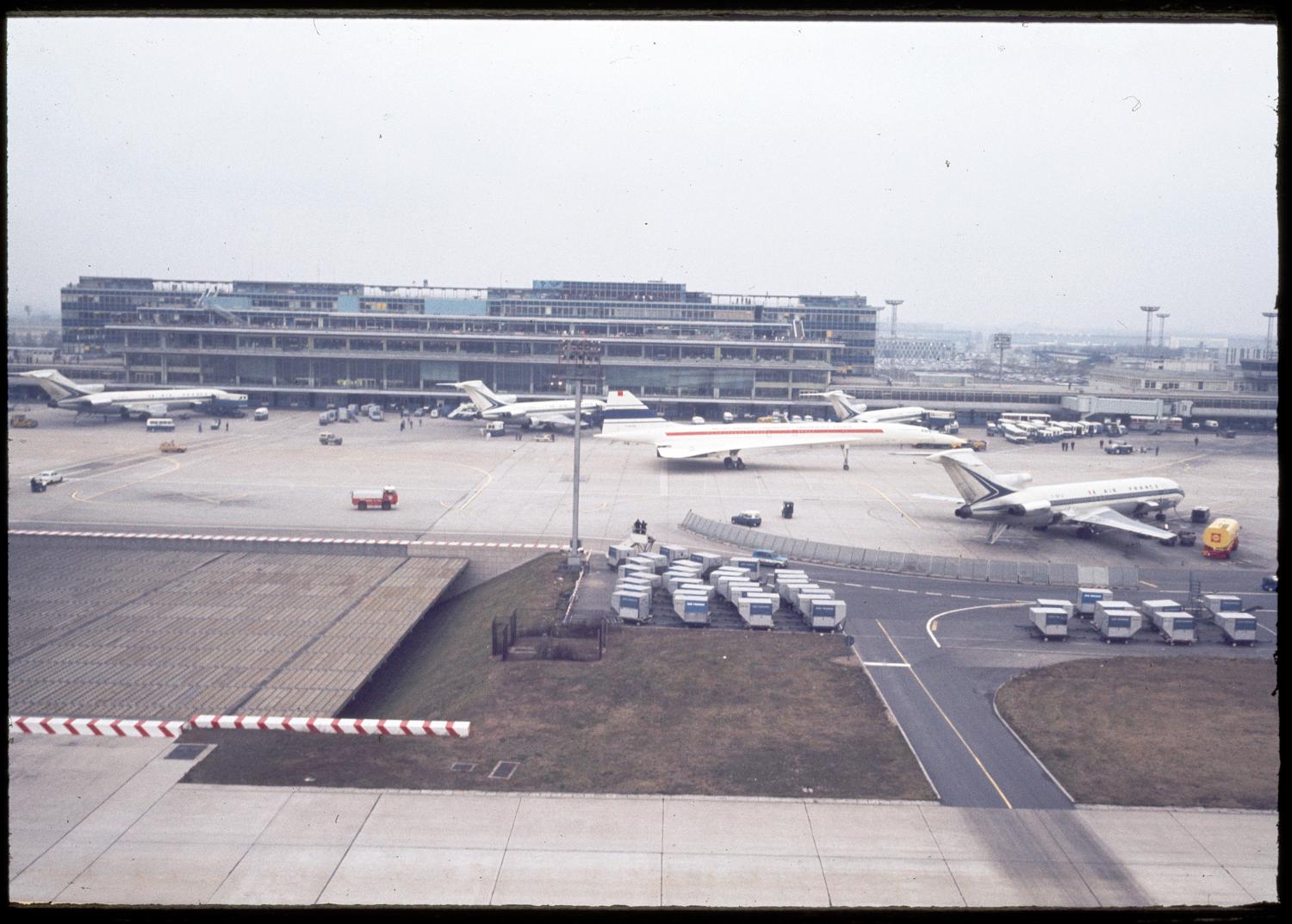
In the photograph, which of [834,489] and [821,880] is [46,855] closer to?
[821,880]

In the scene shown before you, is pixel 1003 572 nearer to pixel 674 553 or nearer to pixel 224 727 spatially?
pixel 674 553

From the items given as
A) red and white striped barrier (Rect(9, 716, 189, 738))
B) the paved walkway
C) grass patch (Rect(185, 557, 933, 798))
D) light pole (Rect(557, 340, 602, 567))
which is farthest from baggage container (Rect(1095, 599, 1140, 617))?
red and white striped barrier (Rect(9, 716, 189, 738))

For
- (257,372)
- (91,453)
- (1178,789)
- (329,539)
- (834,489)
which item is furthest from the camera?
(257,372)

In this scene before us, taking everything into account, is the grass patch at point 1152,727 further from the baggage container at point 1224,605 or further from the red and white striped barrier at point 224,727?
the red and white striped barrier at point 224,727

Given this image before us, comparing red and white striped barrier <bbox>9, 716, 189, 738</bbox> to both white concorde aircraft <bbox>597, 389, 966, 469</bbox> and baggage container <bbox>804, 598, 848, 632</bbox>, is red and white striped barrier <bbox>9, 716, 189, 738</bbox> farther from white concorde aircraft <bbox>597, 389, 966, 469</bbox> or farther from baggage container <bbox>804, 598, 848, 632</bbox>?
white concorde aircraft <bbox>597, 389, 966, 469</bbox>

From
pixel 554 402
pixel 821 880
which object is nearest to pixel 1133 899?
→ pixel 821 880

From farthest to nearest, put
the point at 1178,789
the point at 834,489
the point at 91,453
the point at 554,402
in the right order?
the point at 554,402 → the point at 91,453 → the point at 834,489 → the point at 1178,789

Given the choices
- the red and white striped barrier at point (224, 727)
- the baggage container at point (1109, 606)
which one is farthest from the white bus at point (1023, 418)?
the red and white striped barrier at point (224, 727)
